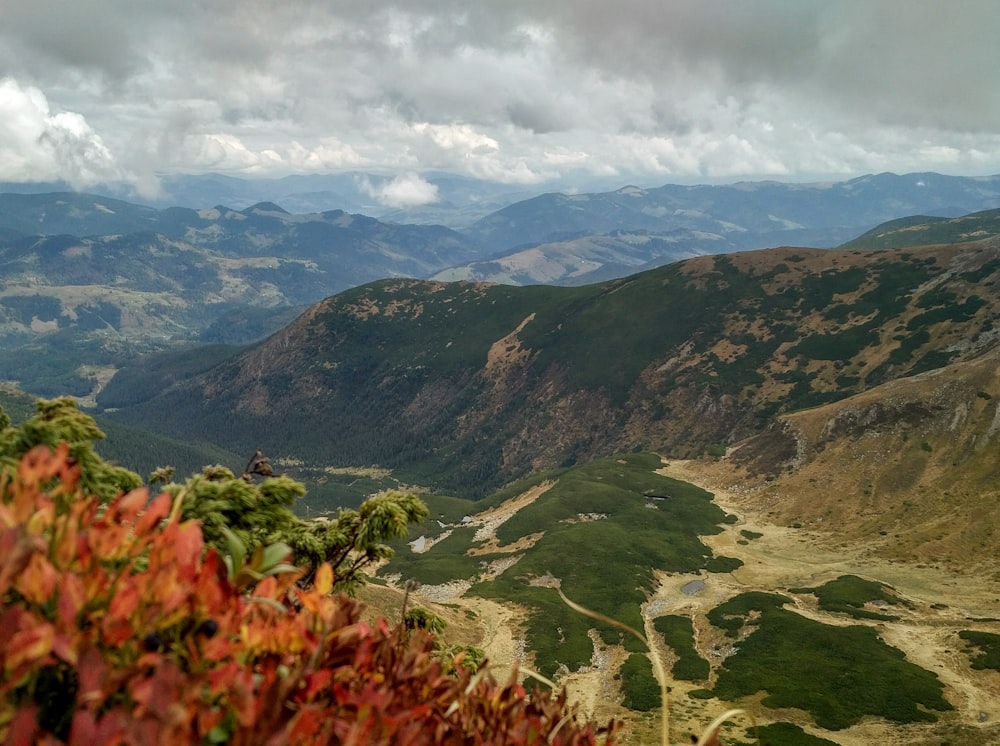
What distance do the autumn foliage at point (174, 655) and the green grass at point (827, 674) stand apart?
5466 cm

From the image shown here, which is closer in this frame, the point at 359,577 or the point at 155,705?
the point at 155,705

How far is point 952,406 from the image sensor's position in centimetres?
11269

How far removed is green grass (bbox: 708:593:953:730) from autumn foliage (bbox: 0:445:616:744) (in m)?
54.7

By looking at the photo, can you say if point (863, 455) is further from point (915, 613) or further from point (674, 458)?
point (674, 458)

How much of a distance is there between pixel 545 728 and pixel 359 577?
7.59 meters

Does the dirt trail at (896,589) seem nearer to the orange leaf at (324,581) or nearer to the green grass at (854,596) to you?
the green grass at (854,596)

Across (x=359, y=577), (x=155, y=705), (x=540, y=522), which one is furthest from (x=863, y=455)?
(x=155, y=705)

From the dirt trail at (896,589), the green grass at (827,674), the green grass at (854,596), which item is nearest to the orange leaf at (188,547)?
the dirt trail at (896,589)

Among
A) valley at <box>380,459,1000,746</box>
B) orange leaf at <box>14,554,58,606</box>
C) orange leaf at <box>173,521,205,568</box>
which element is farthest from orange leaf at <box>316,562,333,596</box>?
valley at <box>380,459,1000,746</box>

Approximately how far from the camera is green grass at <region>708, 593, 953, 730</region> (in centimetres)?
4816

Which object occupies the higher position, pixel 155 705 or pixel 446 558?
pixel 155 705

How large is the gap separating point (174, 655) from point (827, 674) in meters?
65.1

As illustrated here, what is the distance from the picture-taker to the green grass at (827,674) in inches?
1896

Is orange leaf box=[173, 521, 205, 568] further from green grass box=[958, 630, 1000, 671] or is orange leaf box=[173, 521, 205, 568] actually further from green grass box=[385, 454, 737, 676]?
green grass box=[958, 630, 1000, 671]
